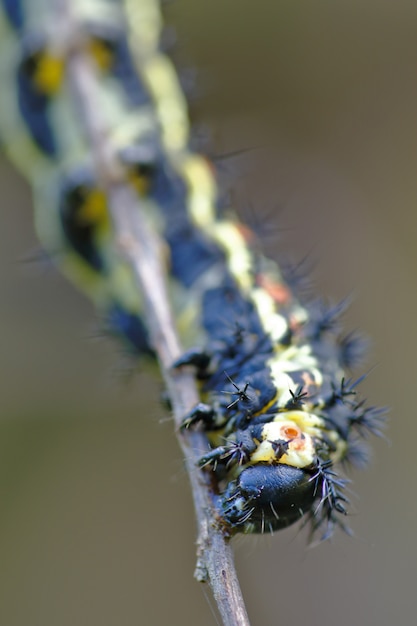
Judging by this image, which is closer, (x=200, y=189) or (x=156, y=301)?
(x=156, y=301)

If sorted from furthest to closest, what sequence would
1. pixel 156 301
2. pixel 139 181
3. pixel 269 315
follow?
pixel 139 181 < pixel 156 301 < pixel 269 315

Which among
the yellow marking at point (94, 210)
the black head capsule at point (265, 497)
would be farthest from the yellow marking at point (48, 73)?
the black head capsule at point (265, 497)

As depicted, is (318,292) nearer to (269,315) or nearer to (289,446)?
(269,315)

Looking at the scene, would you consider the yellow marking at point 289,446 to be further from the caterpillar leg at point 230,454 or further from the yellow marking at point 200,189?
→ the yellow marking at point 200,189

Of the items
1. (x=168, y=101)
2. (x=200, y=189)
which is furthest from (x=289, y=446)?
(x=168, y=101)

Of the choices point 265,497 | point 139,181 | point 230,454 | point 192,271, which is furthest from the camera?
point 139,181

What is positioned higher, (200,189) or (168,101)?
(168,101)
